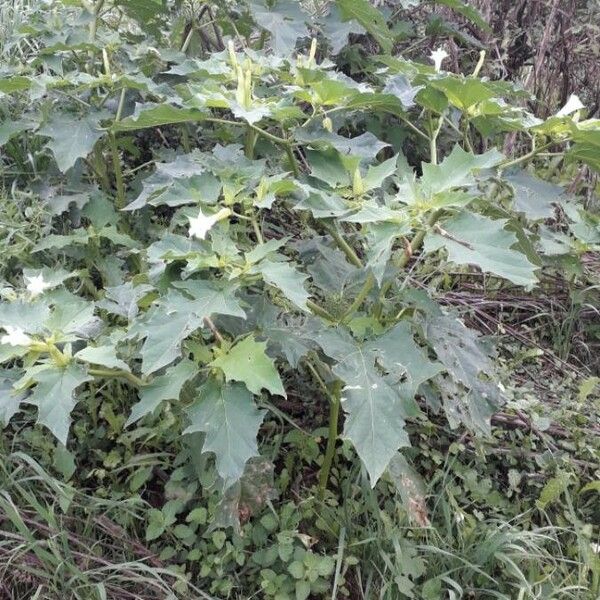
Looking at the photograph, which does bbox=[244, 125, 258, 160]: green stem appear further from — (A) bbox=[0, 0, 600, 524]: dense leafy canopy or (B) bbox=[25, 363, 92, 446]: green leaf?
(B) bbox=[25, 363, 92, 446]: green leaf

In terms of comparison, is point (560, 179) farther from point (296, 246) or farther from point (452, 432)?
point (296, 246)

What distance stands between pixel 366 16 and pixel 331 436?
151cm

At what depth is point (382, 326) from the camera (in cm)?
160

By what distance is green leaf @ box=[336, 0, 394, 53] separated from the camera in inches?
91.3

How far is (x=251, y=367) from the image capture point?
4.41ft

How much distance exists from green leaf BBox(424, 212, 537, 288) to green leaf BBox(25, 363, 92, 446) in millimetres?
760

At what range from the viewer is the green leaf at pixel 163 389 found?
138 centimetres

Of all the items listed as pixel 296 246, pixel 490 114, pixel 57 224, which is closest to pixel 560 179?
pixel 490 114

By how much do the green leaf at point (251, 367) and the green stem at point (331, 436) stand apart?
1.15 feet

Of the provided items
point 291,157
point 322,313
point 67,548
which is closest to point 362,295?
point 322,313

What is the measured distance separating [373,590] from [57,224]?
5.57 ft

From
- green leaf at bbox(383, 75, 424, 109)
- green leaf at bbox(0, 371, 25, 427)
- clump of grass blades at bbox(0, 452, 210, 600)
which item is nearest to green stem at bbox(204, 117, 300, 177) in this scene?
green leaf at bbox(383, 75, 424, 109)

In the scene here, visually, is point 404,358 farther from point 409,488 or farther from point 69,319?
point 69,319

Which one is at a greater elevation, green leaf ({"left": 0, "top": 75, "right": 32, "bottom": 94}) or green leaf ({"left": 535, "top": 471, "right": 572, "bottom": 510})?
green leaf ({"left": 0, "top": 75, "right": 32, "bottom": 94})
